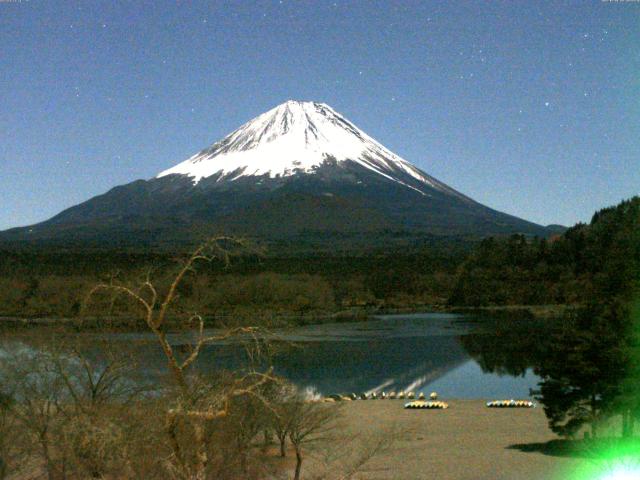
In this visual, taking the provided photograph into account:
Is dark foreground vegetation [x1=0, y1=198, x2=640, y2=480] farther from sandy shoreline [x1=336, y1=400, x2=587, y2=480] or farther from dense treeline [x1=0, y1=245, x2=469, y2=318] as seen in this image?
dense treeline [x1=0, y1=245, x2=469, y2=318]

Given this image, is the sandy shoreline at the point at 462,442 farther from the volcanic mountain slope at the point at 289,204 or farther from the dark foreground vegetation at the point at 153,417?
the volcanic mountain slope at the point at 289,204

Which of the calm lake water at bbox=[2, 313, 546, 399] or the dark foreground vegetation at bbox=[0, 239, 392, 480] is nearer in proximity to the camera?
the dark foreground vegetation at bbox=[0, 239, 392, 480]

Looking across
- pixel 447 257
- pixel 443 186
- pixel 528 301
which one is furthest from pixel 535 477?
pixel 443 186

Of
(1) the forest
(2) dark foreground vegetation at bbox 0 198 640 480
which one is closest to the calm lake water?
(2) dark foreground vegetation at bbox 0 198 640 480

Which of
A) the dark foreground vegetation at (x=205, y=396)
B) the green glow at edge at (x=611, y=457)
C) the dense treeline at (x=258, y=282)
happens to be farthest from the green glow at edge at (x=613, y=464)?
the dense treeline at (x=258, y=282)

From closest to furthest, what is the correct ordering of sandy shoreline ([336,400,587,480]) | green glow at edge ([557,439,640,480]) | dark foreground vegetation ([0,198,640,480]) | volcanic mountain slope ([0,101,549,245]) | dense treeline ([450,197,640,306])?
dark foreground vegetation ([0,198,640,480]) → green glow at edge ([557,439,640,480]) → sandy shoreline ([336,400,587,480]) → dense treeline ([450,197,640,306]) → volcanic mountain slope ([0,101,549,245])

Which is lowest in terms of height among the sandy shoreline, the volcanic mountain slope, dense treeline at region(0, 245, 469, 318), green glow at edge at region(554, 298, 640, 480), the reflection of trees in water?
the reflection of trees in water
